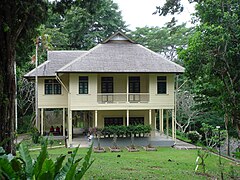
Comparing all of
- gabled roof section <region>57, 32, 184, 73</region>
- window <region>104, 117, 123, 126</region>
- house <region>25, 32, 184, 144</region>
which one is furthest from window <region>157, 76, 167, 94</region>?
window <region>104, 117, 123, 126</region>

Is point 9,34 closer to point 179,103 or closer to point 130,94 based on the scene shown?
point 130,94

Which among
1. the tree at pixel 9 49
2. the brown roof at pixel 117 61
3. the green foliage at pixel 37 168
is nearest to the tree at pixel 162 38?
the brown roof at pixel 117 61

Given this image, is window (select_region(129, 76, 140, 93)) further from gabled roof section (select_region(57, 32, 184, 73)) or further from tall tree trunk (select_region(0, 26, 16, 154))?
tall tree trunk (select_region(0, 26, 16, 154))

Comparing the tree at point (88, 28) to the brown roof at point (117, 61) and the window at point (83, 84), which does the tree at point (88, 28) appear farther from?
the window at point (83, 84)

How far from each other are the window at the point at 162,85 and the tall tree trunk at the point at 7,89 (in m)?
15.6

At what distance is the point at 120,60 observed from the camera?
22734 mm

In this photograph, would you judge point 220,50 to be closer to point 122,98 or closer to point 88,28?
point 122,98

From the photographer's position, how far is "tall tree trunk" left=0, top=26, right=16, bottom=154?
767 cm

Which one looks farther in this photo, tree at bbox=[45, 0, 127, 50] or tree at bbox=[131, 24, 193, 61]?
tree at bbox=[131, 24, 193, 61]

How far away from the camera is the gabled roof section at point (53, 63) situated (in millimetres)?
24516

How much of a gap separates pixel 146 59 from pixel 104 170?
499 inches

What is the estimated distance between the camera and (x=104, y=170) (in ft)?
38.1

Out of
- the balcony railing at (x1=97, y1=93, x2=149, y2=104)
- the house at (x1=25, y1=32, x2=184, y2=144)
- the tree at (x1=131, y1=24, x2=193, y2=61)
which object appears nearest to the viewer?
the house at (x1=25, y1=32, x2=184, y2=144)

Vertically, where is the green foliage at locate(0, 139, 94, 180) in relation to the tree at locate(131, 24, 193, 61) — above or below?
below
